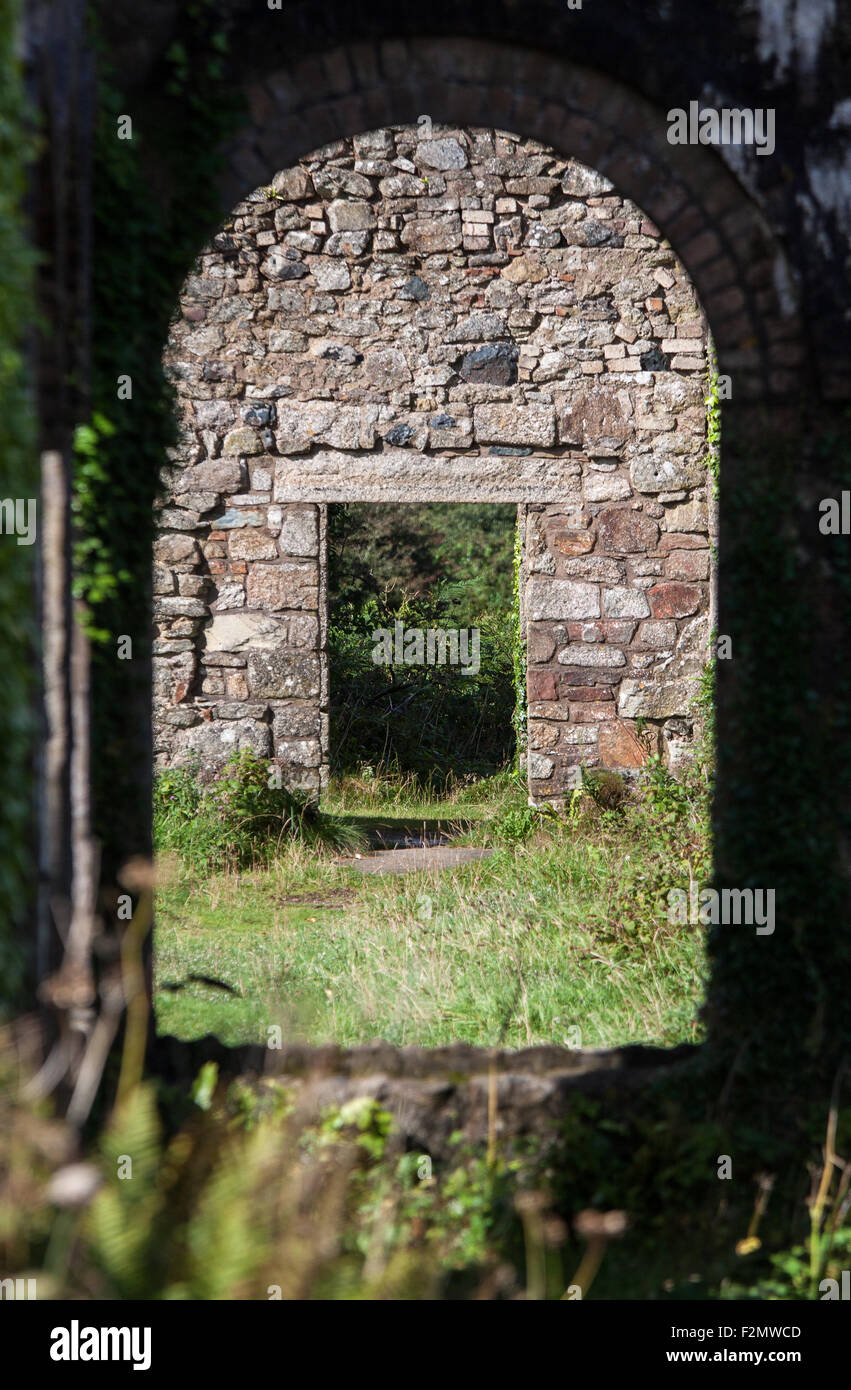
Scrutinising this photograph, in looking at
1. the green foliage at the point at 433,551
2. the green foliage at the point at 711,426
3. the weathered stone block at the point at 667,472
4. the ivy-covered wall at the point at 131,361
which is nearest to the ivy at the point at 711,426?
the green foliage at the point at 711,426

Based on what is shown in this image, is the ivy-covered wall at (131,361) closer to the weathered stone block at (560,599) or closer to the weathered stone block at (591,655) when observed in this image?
the weathered stone block at (560,599)

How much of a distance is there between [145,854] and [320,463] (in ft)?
15.8

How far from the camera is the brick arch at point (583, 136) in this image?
11.2 feet

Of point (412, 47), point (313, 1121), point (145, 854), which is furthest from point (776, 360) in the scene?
point (313, 1121)

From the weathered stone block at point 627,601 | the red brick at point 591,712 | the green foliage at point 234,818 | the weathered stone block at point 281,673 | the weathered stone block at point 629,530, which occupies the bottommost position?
the green foliage at point 234,818

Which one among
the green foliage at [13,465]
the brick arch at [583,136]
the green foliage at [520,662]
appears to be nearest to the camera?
the green foliage at [13,465]

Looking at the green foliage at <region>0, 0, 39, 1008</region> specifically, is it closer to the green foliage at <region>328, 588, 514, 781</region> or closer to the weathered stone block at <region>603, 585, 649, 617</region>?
the weathered stone block at <region>603, 585, 649, 617</region>

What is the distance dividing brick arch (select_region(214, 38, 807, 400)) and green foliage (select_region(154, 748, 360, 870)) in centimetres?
464

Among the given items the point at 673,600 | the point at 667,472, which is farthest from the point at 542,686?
the point at 667,472

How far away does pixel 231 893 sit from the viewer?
6781mm

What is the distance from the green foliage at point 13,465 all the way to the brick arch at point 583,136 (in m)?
1.11

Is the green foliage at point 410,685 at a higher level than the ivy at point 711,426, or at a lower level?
lower

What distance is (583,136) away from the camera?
11.5 feet

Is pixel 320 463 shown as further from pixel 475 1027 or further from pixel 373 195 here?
pixel 475 1027
